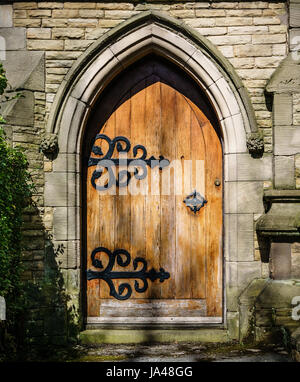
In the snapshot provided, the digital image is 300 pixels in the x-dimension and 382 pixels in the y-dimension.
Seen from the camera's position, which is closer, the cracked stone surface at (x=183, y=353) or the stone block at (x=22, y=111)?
the cracked stone surface at (x=183, y=353)

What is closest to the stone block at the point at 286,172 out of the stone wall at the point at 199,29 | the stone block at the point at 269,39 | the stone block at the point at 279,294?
the stone wall at the point at 199,29

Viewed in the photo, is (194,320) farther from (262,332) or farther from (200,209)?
(200,209)

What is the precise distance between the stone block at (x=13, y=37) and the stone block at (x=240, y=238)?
272 cm

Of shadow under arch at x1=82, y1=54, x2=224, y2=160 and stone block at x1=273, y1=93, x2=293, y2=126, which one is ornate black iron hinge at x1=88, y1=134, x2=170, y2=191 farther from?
stone block at x1=273, y1=93, x2=293, y2=126

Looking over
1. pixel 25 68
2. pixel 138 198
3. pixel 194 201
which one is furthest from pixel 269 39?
pixel 25 68

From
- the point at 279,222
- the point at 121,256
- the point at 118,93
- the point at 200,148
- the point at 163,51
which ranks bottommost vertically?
the point at 121,256

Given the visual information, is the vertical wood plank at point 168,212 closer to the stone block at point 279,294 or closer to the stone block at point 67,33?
the stone block at point 279,294

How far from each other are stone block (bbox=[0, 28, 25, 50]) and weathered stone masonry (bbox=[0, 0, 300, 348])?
0.03 ft

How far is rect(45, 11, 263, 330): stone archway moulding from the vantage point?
4344mm

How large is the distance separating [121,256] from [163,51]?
2162 mm

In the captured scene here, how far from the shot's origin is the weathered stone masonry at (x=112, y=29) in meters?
4.33

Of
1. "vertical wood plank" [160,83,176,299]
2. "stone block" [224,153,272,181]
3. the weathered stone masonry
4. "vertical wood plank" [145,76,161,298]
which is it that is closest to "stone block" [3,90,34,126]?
the weathered stone masonry
